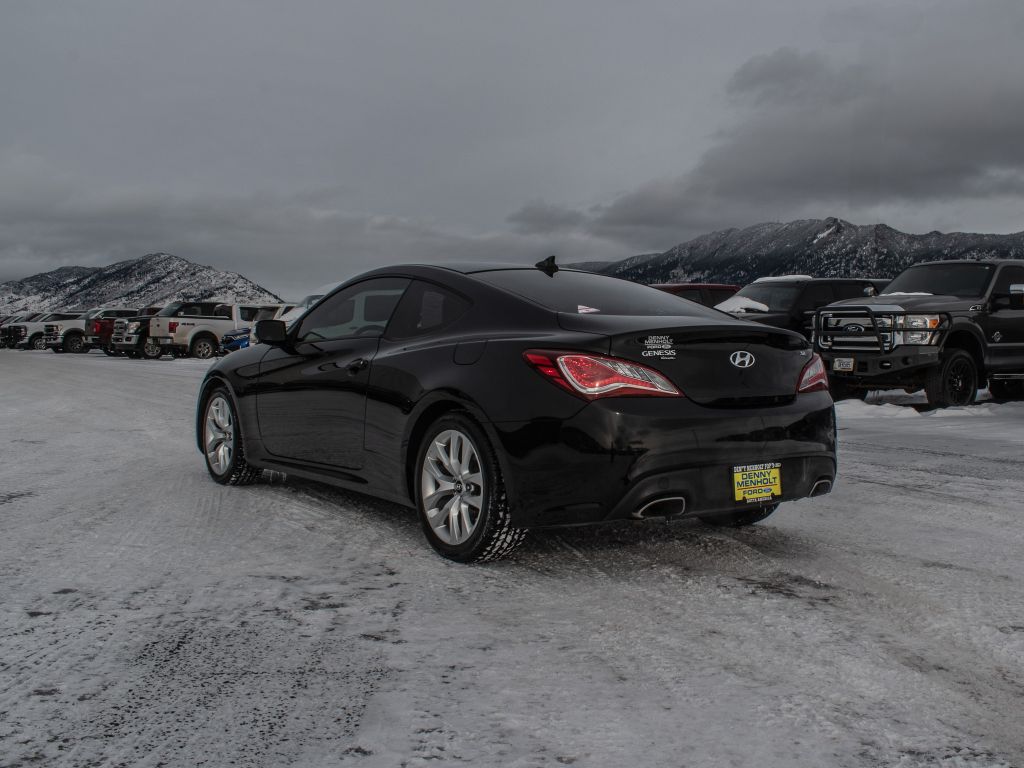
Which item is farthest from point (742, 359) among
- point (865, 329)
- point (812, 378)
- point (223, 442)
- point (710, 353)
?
point (865, 329)

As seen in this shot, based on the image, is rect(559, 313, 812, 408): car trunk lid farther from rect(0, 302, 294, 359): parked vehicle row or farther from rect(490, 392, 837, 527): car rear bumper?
rect(0, 302, 294, 359): parked vehicle row

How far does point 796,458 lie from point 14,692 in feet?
10.8

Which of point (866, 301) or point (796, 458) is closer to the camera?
point (796, 458)

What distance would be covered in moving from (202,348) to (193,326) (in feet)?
2.75

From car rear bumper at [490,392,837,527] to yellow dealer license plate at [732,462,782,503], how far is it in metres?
0.03

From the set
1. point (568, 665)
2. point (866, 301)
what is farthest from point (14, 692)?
point (866, 301)

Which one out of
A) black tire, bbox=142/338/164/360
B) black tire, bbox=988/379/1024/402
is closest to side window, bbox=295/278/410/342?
black tire, bbox=988/379/1024/402

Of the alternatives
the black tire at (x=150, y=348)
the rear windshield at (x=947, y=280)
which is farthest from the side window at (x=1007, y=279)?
the black tire at (x=150, y=348)

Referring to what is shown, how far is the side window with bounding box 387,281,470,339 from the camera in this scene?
16.6ft

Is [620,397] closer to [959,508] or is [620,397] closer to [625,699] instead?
[625,699]

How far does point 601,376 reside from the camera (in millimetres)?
4195

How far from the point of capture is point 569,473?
4.19 metres

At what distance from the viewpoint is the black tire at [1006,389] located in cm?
1431

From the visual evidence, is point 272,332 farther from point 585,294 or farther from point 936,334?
point 936,334
